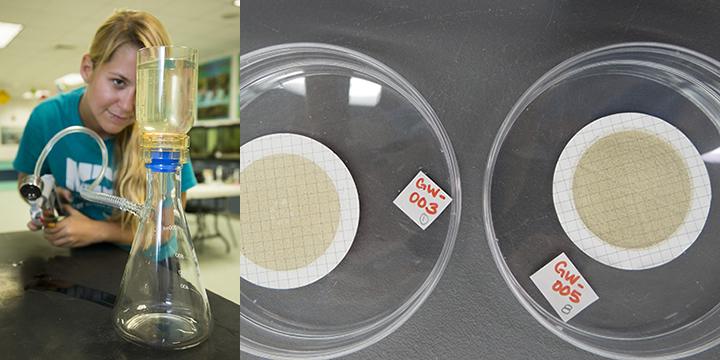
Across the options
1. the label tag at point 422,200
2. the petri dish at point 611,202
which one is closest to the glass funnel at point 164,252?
the label tag at point 422,200

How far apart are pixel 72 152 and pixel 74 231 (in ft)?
0.73

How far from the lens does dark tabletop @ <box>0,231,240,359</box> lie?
48 centimetres

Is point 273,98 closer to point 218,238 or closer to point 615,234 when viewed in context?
point 615,234

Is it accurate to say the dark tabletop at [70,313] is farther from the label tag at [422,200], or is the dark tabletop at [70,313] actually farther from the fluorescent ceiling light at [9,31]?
the fluorescent ceiling light at [9,31]

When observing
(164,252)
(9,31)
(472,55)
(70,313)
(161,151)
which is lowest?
(70,313)

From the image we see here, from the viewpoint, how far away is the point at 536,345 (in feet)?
2.00

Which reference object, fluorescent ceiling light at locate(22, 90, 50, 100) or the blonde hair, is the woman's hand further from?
fluorescent ceiling light at locate(22, 90, 50, 100)

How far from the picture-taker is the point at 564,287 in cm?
60

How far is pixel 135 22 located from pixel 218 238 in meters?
1.17

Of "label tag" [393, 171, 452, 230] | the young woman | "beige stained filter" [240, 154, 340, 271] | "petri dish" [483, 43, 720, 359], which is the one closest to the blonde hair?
the young woman

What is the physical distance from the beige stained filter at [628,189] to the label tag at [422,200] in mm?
202

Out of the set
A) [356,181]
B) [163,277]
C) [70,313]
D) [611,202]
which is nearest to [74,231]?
[70,313]

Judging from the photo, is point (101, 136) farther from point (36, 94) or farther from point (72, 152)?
point (36, 94)

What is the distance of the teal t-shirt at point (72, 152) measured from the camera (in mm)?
1015
